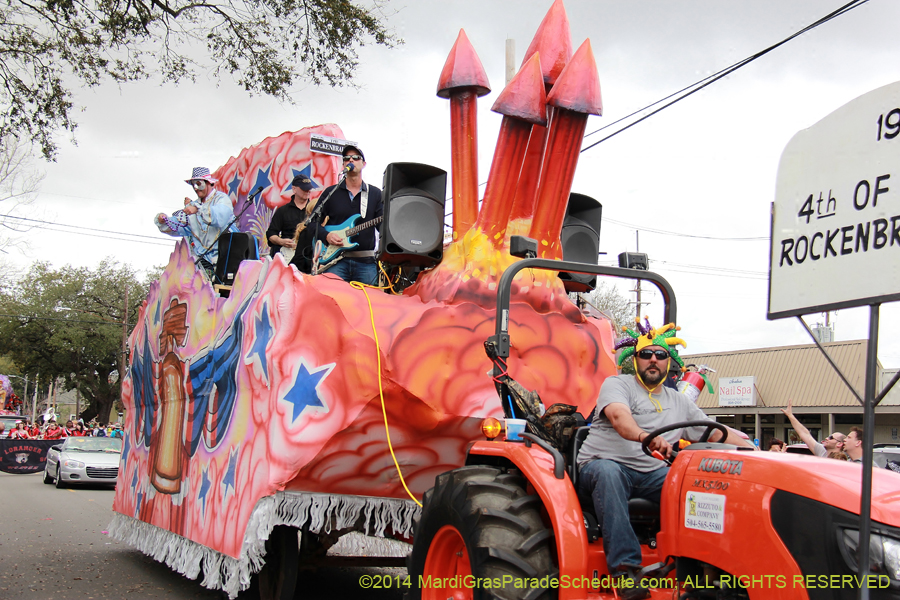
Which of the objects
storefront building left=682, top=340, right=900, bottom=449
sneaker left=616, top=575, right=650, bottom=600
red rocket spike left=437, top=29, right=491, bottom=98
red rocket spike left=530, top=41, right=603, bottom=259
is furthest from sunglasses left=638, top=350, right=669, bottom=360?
storefront building left=682, top=340, right=900, bottom=449

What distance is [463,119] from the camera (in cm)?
646

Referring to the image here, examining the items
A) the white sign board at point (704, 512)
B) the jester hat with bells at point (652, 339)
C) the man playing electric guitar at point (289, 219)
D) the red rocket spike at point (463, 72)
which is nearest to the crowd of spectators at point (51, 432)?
the man playing electric guitar at point (289, 219)

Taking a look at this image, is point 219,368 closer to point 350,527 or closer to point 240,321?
point 240,321

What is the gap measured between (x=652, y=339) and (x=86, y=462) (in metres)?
18.7

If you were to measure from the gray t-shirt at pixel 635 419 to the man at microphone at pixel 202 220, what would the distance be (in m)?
4.98

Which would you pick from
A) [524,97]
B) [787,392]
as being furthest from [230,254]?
[787,392]

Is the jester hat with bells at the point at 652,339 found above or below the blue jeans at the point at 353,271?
below

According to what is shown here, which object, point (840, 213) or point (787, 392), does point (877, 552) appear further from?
point (787, 392)

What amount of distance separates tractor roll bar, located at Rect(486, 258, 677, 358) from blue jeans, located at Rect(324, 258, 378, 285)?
2592 mm

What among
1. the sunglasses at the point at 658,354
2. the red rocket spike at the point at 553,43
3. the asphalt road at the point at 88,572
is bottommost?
the asphalt road at the point at 88,572

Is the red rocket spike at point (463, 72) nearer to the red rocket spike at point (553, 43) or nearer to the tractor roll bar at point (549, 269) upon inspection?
the red rocket spike at point (553, 43)

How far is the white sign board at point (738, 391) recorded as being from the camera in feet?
82.0

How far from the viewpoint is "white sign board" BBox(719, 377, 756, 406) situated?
2498 centimetres

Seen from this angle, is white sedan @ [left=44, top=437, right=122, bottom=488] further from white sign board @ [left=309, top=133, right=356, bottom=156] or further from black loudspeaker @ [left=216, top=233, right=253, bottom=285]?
black loudspeaker @ [left=216, top=233, right=253, bottom=285]
